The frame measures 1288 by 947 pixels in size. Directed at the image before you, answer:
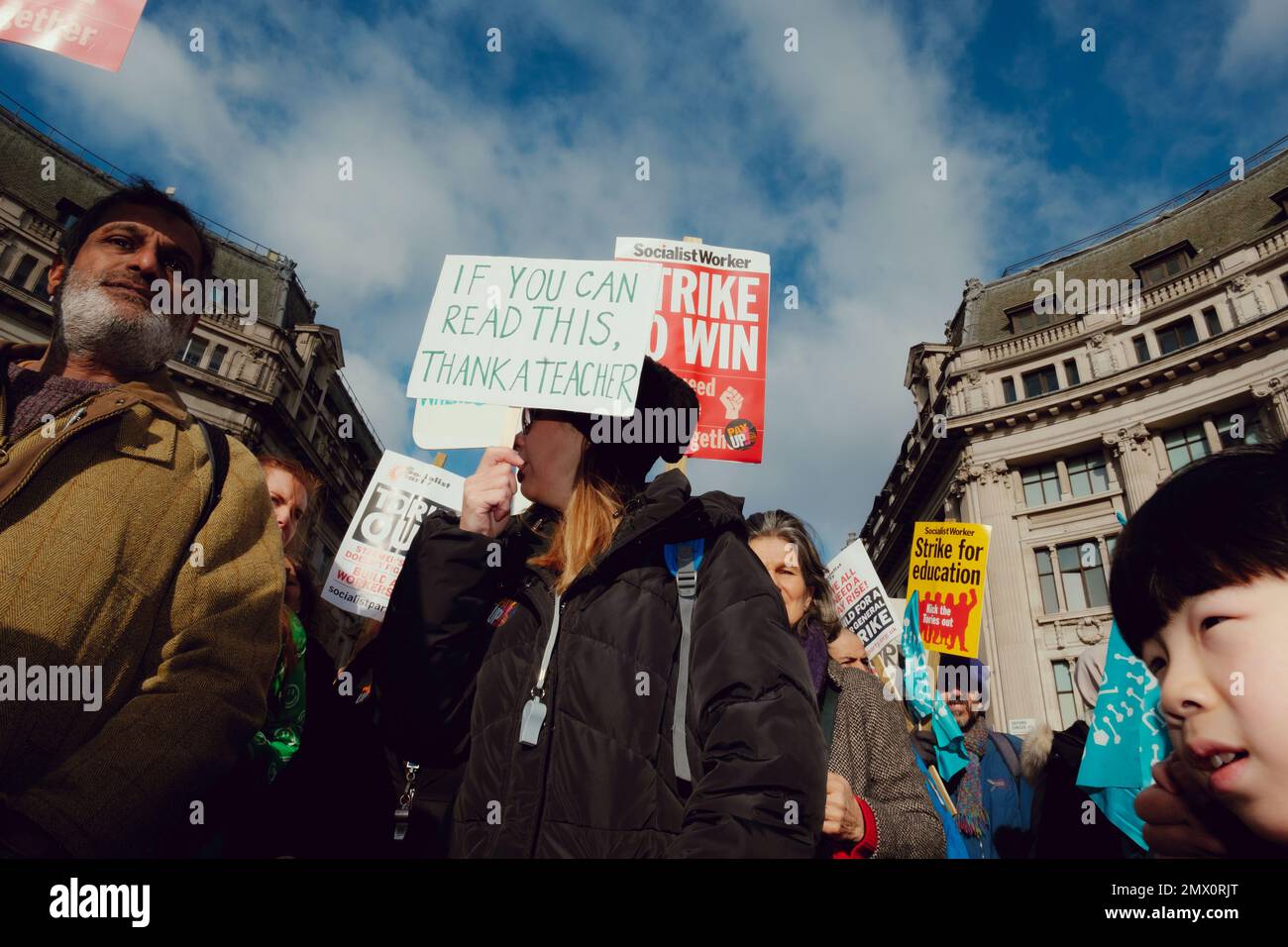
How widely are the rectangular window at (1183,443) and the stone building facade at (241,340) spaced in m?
26.0

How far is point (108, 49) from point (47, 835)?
3.27m

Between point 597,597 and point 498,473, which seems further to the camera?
point 498,473

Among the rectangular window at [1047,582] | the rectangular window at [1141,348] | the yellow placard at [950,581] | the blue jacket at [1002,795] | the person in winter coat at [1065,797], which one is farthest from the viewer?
the rectangular window at [1141,348]

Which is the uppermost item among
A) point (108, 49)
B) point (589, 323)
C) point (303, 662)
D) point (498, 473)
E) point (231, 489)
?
point (108, 49)

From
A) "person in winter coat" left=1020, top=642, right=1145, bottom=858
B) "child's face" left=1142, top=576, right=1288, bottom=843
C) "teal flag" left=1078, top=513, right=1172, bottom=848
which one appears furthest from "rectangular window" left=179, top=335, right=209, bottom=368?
"child's face" left=1142, top=576, right=1288, bottom=843

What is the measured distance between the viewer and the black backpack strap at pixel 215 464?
205cm

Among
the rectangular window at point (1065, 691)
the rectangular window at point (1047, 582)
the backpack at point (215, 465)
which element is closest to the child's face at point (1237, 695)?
the backpack at point (215, 465)

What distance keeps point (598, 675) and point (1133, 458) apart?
28.0 meters

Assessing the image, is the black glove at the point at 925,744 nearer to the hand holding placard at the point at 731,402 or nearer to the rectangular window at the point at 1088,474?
the hand holding placard at the point at 731,402

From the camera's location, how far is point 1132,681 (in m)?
2.72

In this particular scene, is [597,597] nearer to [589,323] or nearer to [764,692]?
[764,692]

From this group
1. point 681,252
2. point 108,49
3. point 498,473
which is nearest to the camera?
point 498,473
